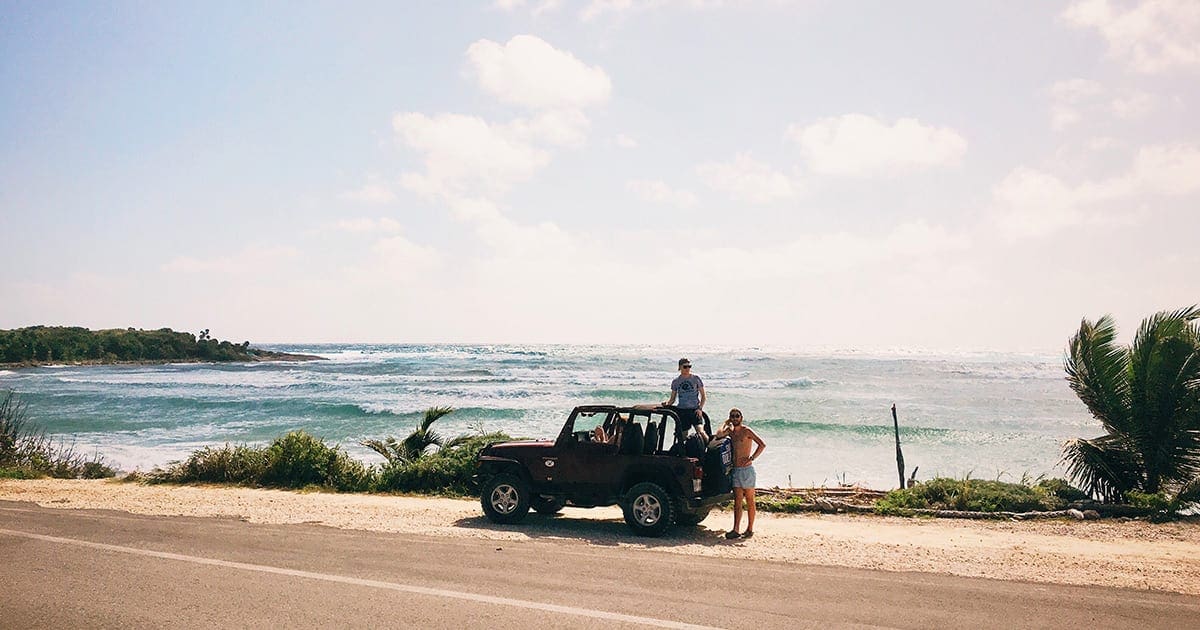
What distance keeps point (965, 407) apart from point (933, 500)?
3352 cm

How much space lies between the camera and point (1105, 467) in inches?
544

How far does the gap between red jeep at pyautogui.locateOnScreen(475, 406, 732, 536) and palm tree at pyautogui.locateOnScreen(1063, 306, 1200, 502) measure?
8.18m

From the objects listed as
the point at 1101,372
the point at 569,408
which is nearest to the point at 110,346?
the point at 569,408

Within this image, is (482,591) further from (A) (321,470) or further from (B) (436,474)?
(A) (321,470)

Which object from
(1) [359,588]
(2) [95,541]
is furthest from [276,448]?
(1) [359,588]

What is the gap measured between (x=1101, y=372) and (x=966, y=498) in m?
4.06

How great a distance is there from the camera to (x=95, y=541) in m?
9.88

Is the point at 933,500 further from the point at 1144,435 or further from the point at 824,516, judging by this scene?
the point at 1144,435

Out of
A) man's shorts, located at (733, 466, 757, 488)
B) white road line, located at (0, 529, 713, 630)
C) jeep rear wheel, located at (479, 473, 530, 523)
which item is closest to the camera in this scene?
white road line, located at (0, 529, 713, 630)

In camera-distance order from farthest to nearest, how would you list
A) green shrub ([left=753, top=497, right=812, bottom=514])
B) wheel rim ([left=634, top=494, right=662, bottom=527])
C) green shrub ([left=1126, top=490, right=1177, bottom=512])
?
1. green shrub ([left=753, top=497, right=812, bottom=514])
2. green shrub ([left=1126, top=490, right=1177, bottom=512])
3. wheel rim ([left=634, top=494, right=662, bottom=527])

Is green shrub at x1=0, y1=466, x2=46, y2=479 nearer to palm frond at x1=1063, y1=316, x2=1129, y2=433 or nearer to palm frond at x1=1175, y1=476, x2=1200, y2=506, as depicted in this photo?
palm frond at x1=1063, y1=316, x2=1129, y2=433

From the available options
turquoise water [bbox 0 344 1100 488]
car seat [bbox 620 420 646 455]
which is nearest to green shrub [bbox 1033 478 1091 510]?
turquoise water [bbox 0 344 1100 488]

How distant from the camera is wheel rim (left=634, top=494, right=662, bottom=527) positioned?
10.9 metres

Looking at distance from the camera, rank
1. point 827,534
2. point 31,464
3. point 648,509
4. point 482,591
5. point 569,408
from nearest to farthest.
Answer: point 482,591
point 648,509
point 827,534
point 31,464
point 569,408
